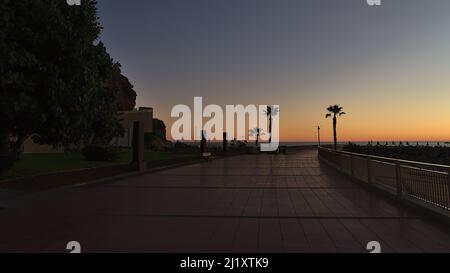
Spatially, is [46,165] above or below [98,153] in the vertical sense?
below

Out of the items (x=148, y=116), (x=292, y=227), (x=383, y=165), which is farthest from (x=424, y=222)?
(x=148, y=116)

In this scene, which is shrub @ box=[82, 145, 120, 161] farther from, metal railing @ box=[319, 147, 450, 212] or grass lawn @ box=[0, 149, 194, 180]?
metal railing @ box=[319, 147, 450, 212]

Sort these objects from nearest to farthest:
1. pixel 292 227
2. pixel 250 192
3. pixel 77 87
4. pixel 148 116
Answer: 1. pixel 292 227
2. pixel 250 192
3. pixel 77 87
4. pixel 148 116

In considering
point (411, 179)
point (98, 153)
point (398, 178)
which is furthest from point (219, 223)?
point (98, 153)

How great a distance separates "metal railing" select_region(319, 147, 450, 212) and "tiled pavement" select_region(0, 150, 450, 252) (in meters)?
0.48

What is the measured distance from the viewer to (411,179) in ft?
32.5

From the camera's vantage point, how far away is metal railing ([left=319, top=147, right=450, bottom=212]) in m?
8.19

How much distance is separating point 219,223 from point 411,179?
16.9ft

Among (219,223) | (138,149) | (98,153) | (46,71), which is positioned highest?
(46,71)

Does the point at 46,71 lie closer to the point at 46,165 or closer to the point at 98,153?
the point at 46,165
